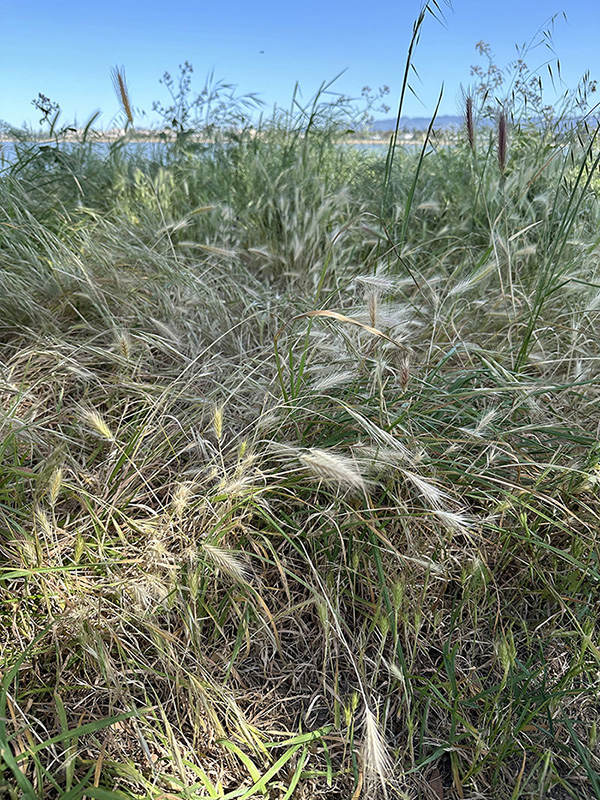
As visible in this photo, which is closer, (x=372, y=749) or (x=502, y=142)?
(x=372, y=749)

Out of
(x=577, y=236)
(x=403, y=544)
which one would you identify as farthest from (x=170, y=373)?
(x=577, y=236)

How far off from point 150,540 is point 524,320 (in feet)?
4.03

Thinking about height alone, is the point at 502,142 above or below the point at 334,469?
above

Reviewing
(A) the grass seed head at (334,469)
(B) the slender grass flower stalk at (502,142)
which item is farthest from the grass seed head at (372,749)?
(B) the slender grass flower stalk at (502,142)

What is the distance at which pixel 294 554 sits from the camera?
4.71 feet

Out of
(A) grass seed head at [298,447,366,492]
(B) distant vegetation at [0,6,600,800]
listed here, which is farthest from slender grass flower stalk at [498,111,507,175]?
(A) grass seed head at [298,447,366,492]

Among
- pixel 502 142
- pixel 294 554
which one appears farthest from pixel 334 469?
pixel 502 142

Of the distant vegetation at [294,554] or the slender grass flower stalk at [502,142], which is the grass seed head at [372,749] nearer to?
the distant vegetation at [294,554]

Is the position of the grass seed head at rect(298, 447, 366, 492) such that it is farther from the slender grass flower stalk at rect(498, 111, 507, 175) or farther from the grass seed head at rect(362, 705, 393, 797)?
the slender grass flower stalk at rect(498, 111, 507, 175)

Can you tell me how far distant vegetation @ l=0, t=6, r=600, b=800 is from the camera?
115 cm

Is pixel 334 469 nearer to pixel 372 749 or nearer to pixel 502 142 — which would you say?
pixel 372 749

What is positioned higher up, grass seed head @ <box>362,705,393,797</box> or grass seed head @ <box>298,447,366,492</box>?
grass seed head @ <box>298,447,366,492</box>

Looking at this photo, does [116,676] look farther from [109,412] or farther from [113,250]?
[113,250]

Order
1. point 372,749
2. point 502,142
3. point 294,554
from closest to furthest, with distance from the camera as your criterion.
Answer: point 372,749, point 294,554, point 502,142
